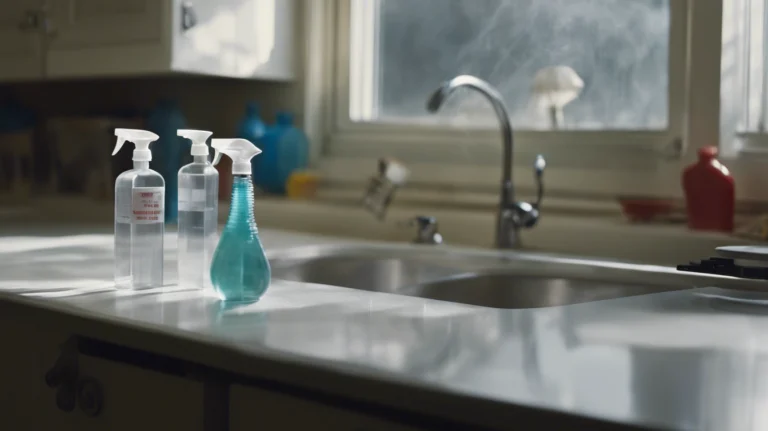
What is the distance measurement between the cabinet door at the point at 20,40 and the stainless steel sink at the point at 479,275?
120 centimetres

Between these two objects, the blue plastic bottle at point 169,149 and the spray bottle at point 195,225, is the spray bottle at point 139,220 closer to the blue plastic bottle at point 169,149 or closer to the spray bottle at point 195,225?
the spray bottle at point 195,225

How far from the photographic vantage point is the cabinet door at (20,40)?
257 centimetres

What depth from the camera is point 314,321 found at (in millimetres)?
1104

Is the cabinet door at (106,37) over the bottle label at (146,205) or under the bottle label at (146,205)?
over

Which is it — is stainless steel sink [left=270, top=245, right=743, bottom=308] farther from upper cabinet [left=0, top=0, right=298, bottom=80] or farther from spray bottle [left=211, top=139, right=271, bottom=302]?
upper cabinet [left=0, top=0, right=298, bottom=80]

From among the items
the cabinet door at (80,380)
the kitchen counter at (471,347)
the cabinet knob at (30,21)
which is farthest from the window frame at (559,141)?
the cabinet door at (80,380)

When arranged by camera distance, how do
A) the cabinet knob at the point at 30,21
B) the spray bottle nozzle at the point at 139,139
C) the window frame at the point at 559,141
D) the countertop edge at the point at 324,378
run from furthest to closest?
the cabinet knob at the point at 30,21, the window frame at the point at 559,141, the spray bottle nozzle at the point at 139,139, the countertop edge at the point at 324,378

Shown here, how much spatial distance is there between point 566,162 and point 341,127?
2.16ft

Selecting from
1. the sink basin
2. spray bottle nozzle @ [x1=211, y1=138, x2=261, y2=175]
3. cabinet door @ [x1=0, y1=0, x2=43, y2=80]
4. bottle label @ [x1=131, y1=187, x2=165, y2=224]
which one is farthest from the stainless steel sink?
cabinet door @ [x1=0, y1=0, x2=43, y2=80]

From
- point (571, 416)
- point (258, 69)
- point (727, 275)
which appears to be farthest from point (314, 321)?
point (258, 69)

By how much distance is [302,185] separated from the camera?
2.38 meters

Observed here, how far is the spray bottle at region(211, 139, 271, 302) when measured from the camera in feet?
3.99

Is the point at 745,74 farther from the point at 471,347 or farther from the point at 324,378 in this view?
the point at 324,378

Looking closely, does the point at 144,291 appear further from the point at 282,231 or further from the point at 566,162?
the point at 566,162
